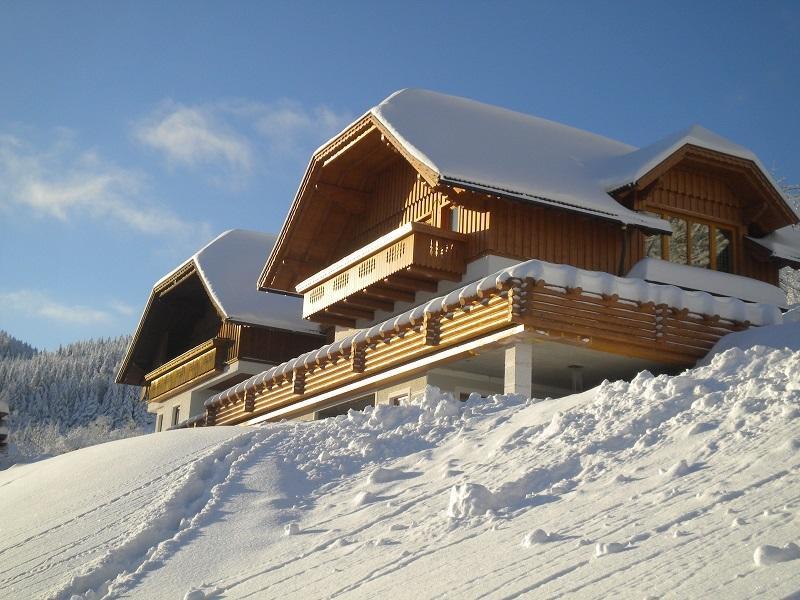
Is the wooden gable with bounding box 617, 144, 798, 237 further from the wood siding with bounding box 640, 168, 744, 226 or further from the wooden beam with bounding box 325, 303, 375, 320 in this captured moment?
the wooden beam with bounding box 325, 303, 375, 320

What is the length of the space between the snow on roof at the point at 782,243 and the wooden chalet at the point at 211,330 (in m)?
13.5

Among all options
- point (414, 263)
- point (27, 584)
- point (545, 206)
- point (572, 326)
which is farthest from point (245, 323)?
point (27, 584)

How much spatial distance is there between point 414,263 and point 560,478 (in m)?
10.6

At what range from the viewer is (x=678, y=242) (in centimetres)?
2194

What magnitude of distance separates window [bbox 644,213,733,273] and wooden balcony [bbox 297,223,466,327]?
13.9 feet

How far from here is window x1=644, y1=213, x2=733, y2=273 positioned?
21559 millimetres

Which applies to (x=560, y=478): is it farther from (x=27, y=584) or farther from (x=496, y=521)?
(x=27, y=584)

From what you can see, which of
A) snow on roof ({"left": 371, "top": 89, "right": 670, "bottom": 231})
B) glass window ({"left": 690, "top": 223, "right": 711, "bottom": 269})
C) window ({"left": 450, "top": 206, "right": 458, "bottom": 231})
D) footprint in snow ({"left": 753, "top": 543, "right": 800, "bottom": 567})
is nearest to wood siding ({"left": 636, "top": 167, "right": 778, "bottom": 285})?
glass window ({"left": 690, "top": 223, "right": 711, "bottom": 269})

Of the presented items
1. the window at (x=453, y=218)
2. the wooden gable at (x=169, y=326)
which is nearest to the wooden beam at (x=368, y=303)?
the window at (x=453, y=218)

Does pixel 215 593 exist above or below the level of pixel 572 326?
below

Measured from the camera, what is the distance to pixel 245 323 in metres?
29.7

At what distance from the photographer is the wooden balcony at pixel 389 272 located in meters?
20.3

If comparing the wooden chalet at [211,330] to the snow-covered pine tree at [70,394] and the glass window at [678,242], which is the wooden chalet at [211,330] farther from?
the snow-covered pine tree at [70,394]

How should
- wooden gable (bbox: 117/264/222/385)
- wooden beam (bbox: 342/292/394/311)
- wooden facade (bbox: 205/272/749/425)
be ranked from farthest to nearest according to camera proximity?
1. wooden gable (bbox: 117/264/222/385)
2. wooden beam (bbox: 342/292/394/311)
3. wooden facade (bbox: 205/272/749/425)
